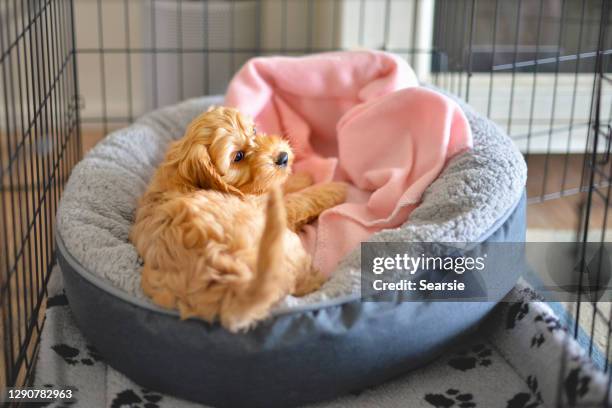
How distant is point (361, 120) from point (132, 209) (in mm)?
708

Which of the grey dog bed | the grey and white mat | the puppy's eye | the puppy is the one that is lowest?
the grey and white mat

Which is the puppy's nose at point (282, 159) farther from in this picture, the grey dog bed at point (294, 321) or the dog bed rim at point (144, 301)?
the dog bed rim at point (144, 301)

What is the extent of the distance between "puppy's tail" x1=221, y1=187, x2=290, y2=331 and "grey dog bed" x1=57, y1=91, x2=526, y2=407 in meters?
0.04

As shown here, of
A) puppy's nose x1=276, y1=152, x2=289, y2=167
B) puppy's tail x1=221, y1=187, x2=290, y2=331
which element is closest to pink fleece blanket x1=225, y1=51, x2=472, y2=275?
puppy's nose x1=276, y1=152, x2=289, y2=167

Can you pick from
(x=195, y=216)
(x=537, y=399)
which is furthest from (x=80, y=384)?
(x=537, y=399)

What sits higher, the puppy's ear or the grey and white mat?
the puppy's ear

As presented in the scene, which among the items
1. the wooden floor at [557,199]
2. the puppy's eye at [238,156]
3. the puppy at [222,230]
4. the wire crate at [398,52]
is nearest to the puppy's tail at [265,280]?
the puppy at [222,230]

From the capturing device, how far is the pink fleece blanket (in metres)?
2.18

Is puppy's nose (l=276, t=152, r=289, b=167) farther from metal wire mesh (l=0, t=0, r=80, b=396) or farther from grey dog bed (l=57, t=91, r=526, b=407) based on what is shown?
metal wire mesh (l=0, t=0, r=80, b=396)

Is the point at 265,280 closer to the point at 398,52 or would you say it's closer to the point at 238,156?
the point at 238,156

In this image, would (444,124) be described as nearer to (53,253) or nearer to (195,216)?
(195,216)

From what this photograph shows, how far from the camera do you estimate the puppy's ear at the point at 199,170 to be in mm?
1853

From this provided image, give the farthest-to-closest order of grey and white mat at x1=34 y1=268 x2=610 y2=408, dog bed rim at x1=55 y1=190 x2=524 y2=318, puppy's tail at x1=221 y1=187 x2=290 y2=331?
grey and white mat at x1=34 y1=268 x2=610 y2=408, dog bed rim at x1=55 y1=190 x2=524 y2=318, puppy's tail at x1=221 y1=187 x2=290 y2=331
